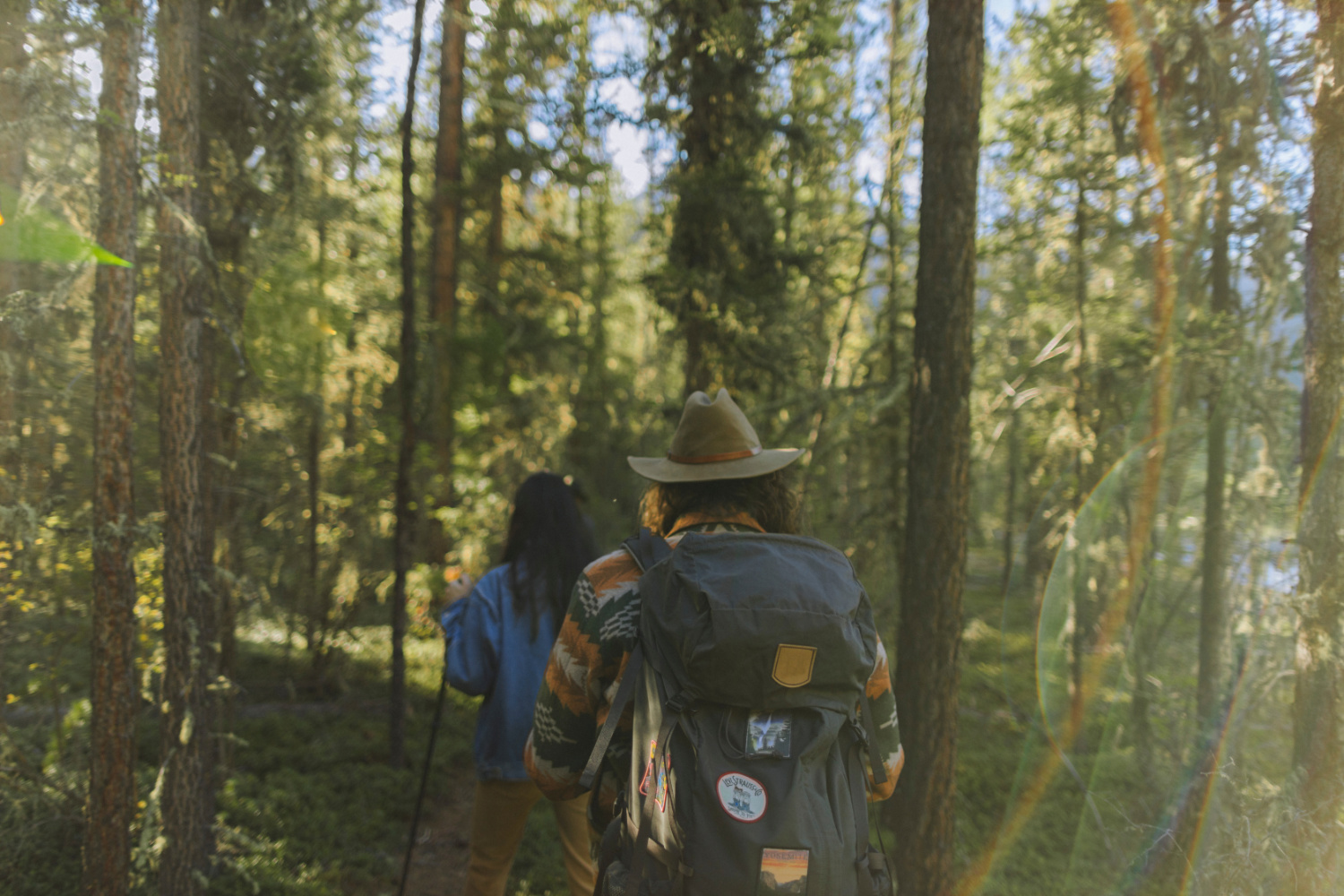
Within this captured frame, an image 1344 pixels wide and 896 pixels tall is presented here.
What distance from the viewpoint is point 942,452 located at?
4.71 metres

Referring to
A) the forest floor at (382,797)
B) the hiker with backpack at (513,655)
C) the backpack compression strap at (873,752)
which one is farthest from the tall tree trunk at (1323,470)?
the hiker with backpack at (513,655)

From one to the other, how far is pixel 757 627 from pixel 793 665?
0.15m

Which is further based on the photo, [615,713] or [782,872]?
[615,713]

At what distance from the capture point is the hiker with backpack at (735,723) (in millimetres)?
1819

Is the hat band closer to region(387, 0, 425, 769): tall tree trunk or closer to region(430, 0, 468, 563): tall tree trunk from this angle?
region(387, 0, 425, 769): tall tree trunk

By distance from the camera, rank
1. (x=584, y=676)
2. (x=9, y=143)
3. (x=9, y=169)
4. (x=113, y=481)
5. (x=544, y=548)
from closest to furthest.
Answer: (x=584, y=676) → (x=544, y=548) → (x=113, y=481) → (x=9, y=143) → (x=9, y=169)

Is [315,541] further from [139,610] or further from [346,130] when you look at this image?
[346,130]

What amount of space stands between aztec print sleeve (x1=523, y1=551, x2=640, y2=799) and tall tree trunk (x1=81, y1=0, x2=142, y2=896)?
3011 mm

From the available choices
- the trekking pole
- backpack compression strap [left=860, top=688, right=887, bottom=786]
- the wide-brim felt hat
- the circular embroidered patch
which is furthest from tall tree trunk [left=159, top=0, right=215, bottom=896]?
backpack compression strap [left=860, top=688, right=887, bottom=786]

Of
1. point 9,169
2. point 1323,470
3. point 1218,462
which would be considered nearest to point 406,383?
point 9,169

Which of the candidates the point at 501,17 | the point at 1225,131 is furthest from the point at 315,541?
the point at 1225,131

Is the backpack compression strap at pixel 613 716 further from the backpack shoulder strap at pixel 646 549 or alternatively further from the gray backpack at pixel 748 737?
the backpack shoulder strap at pixel 646 549

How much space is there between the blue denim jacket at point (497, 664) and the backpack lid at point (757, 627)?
1.77 m

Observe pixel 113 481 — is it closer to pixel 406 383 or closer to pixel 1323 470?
pixel 406 383
